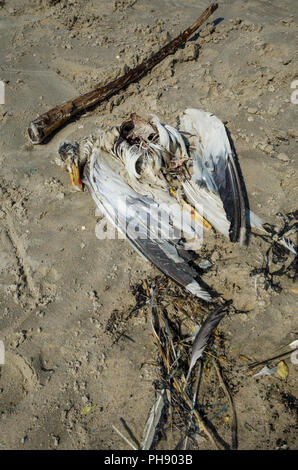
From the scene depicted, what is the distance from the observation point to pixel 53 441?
7.86ft

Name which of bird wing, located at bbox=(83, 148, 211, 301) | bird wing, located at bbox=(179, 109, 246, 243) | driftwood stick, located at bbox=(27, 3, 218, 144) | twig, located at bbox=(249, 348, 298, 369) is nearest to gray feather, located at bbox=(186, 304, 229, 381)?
bird wing, located at bbox=(83, 148, 211, 301)

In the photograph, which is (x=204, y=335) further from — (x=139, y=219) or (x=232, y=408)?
(x=139, y=219)

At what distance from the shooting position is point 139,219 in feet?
10.8

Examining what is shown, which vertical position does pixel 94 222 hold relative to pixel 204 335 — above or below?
above

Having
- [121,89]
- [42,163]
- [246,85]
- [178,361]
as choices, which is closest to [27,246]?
[42,163]

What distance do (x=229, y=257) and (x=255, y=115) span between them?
6.93 ft

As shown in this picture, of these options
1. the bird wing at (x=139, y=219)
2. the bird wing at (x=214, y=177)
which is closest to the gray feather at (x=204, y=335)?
the bird wing at (x=139, y=219)

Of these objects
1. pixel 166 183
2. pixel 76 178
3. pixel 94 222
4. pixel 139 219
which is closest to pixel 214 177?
pixel 166 183

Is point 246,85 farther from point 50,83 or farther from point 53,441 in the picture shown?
point 53,441

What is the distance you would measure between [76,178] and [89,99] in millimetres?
1295

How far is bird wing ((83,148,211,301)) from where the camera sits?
2916 mm

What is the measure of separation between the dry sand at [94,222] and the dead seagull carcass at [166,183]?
20cm

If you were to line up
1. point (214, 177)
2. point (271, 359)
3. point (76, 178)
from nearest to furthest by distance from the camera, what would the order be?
point (271, 359) → point (214, 177) → point (76, 178)

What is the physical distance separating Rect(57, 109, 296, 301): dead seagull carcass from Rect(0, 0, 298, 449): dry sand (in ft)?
0.67
